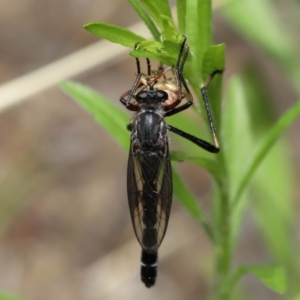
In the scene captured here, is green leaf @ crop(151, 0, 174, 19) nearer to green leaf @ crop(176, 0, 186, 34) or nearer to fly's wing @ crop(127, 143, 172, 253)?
green leaf @ crop(176, 0, 186, 34)

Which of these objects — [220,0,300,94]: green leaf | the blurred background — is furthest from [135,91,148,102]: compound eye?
the blurred background

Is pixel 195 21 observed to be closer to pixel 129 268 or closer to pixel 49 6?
pixel 129 268

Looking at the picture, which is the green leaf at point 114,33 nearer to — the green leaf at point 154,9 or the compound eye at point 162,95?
the green leaf at point 154,9

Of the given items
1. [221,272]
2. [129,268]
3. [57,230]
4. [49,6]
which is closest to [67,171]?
[57,230]

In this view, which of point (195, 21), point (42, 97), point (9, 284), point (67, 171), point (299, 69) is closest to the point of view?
point (195, 21)

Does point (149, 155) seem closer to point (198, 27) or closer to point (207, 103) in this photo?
point (207, 103)

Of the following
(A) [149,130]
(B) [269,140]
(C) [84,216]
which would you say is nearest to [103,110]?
(A) [149,130]

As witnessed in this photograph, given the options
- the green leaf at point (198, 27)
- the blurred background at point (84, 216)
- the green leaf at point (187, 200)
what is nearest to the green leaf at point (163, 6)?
the green leaf at point (198, 27)
